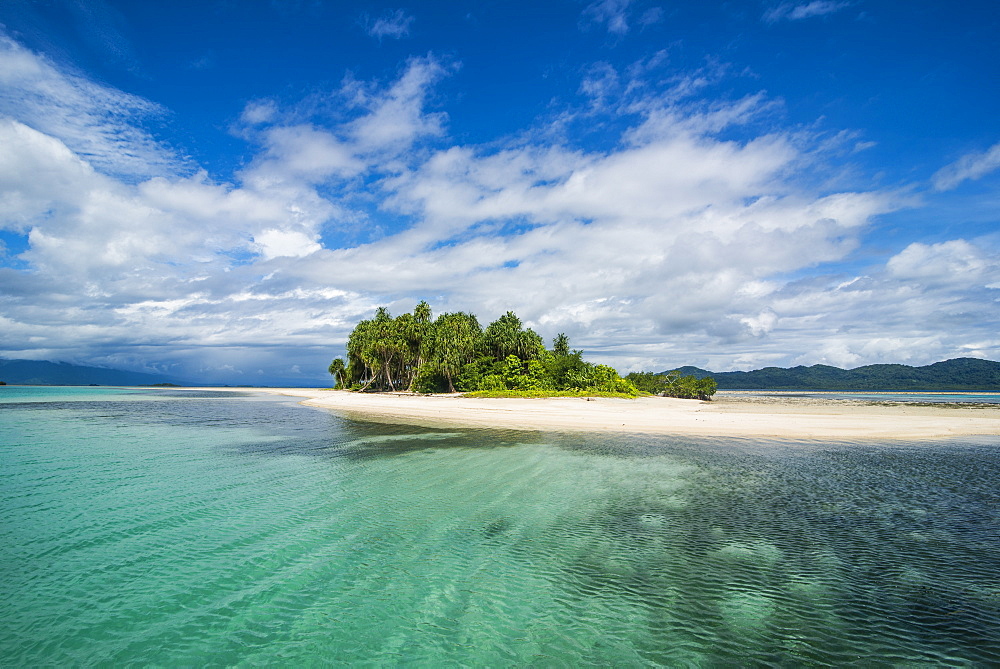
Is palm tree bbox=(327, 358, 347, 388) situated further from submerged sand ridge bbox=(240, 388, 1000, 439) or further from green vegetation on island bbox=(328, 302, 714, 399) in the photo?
submerged sand ridge bbox=(240, 388, 1000, 439)

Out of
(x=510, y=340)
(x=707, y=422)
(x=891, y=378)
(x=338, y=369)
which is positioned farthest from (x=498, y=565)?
(x=891, y=378)

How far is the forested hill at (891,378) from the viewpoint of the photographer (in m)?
125

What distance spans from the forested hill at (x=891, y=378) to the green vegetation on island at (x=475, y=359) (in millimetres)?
84423

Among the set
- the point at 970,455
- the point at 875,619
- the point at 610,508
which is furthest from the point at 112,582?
the point at 970,455

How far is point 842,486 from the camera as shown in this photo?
1446 cm

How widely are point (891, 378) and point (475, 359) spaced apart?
474 feet

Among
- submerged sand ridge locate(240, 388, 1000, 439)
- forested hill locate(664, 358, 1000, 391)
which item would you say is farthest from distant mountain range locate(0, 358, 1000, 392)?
submerged sand ridge locate(240, 388, 1000, 439)

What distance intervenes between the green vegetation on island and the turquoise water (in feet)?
131

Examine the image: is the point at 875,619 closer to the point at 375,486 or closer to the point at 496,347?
the point at 375,486

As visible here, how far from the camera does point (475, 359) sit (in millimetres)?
70562

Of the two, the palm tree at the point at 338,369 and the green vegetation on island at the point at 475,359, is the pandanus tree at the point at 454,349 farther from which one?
the palm tree at the point at 338,369

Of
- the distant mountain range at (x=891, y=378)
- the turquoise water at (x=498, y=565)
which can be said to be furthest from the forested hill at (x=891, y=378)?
the turquoise water at (x=498, y=565)

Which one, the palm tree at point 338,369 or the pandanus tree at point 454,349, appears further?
the palm tree at point 338,369

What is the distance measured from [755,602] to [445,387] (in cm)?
7071
